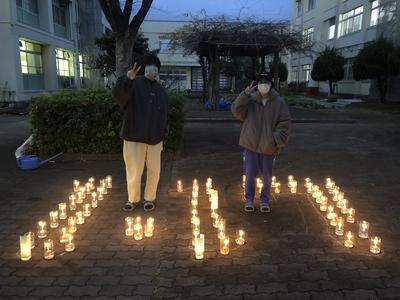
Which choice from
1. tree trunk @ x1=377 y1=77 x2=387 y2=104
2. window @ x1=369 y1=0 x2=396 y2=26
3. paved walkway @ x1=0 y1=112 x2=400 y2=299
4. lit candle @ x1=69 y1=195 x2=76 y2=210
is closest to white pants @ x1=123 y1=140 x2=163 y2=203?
paved walkway @ x1=0 y1=112 x2=400 y2=299

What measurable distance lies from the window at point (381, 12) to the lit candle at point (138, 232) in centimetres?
2816

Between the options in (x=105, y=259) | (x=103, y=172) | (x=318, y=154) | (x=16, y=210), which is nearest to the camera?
(x=105, y=259)

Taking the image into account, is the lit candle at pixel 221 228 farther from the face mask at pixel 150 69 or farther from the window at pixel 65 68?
the window at pixel 65 68

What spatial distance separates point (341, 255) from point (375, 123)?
44.2ft

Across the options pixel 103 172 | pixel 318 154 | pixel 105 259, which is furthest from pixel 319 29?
pixel 105 259

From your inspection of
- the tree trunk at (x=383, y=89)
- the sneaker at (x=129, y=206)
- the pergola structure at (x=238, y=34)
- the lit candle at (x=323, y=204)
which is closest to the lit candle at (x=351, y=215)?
the lit candle at (x=323, y=204)

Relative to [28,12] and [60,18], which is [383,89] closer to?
[28,12]

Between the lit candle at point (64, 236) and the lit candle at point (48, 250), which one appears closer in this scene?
the lit candle at point (48, 250)

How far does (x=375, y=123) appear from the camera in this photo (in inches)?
626

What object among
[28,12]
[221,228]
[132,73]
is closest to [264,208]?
[221,228]

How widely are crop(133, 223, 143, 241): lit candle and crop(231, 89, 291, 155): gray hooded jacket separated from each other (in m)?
1.70

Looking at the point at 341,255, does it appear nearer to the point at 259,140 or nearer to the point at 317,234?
the point at 317,234

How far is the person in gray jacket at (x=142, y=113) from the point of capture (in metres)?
4.65

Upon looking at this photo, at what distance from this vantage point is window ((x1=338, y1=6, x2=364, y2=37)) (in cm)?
3206
